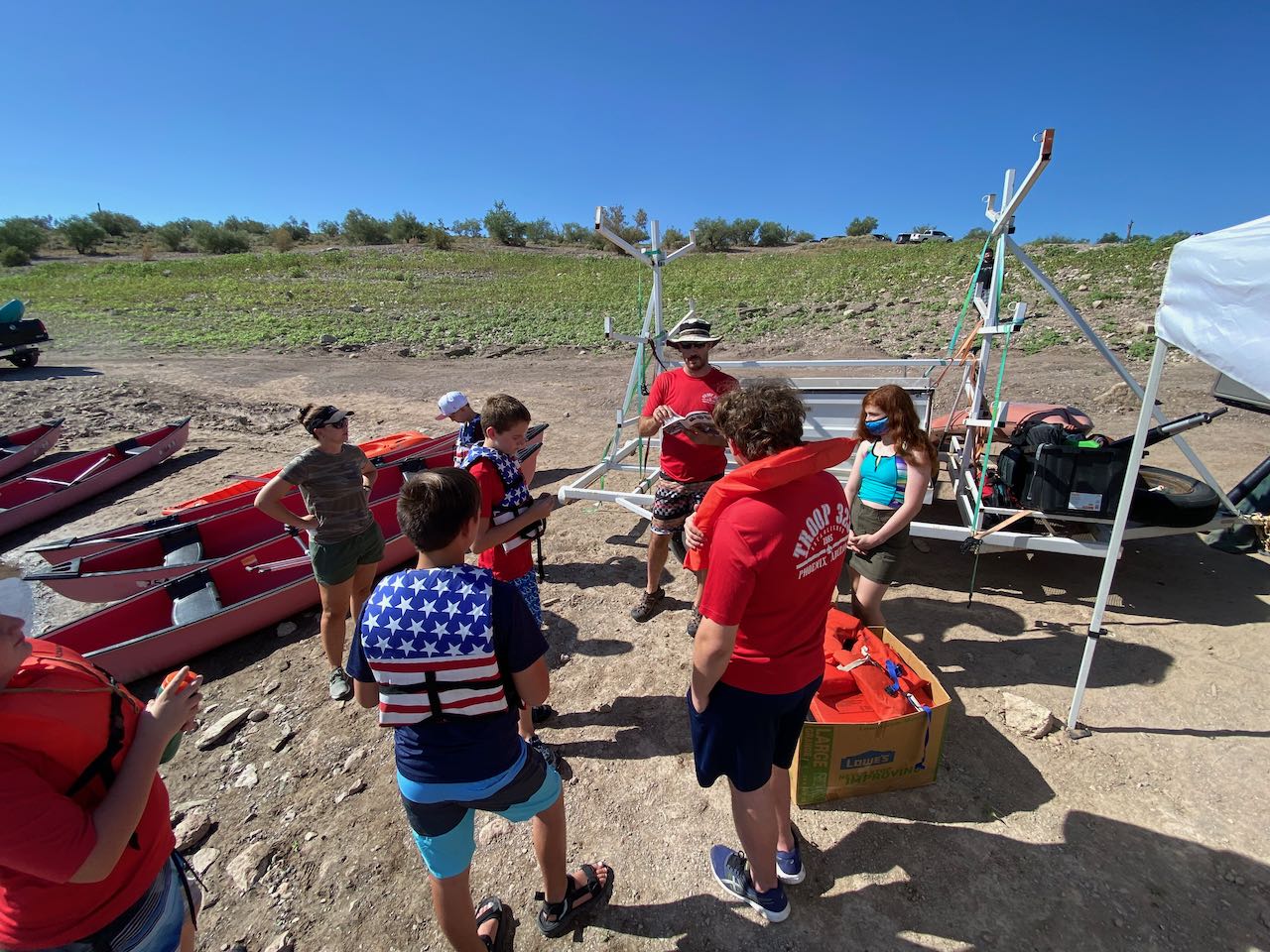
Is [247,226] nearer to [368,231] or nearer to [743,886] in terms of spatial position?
[368,231]

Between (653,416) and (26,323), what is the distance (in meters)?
20.9

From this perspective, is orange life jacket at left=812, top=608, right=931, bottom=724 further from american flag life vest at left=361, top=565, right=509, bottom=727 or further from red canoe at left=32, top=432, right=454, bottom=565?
red canoe at left=32, top=432, right=454, bottom=565

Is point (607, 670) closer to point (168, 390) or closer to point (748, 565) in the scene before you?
point (748, 565)

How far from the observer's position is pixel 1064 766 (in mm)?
2961

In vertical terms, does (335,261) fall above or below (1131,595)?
above

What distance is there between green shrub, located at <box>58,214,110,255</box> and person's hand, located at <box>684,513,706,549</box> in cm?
6929

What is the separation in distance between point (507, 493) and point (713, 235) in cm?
4398

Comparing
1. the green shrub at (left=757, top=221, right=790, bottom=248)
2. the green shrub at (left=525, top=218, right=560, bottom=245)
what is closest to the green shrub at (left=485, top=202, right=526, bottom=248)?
the green shrub at (left=525, top=218, right=560, bottom=245)

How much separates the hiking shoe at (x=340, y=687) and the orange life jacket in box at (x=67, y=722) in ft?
8.26

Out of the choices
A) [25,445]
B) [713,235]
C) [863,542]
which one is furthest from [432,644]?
[713,235]

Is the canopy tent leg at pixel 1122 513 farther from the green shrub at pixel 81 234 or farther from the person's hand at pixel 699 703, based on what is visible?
the green shrub at pixel 81 234

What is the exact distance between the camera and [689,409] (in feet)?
13.0

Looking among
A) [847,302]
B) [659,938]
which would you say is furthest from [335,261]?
[659,938]

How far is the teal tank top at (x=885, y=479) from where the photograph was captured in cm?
333
